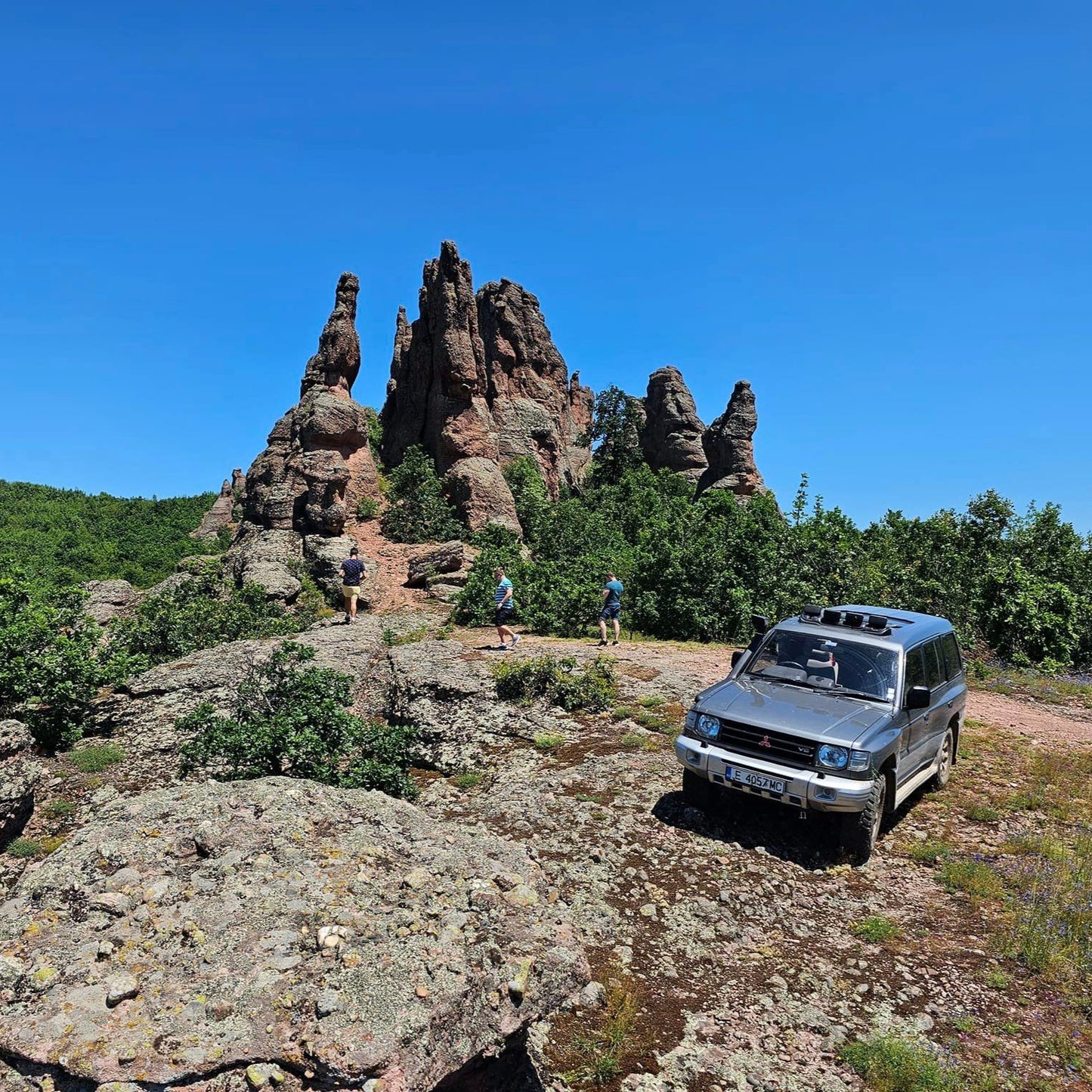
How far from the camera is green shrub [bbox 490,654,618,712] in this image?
38.4 feet

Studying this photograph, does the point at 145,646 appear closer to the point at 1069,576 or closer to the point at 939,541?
the point at 939,541

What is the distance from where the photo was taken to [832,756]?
6.40 metres

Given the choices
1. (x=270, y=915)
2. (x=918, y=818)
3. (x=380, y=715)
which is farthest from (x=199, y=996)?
(x=380, y=715)

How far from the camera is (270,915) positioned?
4.03m

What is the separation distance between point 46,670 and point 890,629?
1221 cm

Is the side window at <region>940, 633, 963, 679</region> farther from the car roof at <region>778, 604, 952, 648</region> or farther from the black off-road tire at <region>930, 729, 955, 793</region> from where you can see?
the black off-road tire at <region>930, 729, 955, 793</region>

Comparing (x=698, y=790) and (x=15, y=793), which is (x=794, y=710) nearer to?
(x=698, y=790)

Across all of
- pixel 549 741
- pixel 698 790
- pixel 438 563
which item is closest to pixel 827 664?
pixel 698 790

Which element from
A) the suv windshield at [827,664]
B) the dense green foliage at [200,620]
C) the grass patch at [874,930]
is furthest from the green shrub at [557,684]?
the dense green foliage at [200,620]

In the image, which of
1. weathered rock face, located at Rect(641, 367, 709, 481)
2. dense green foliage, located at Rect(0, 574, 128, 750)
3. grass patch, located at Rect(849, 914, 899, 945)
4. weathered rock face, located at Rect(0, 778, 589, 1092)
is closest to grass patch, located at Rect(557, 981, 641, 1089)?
weathered rock face, located at Rect(0, 778, 589, 1092)

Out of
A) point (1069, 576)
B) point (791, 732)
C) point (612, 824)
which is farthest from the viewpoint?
point (1069, 576)

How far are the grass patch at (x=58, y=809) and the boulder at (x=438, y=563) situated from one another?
16.3m

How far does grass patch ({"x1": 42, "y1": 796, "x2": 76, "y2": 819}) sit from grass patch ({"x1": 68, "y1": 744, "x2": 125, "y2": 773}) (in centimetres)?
102

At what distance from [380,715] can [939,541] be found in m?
20.7
